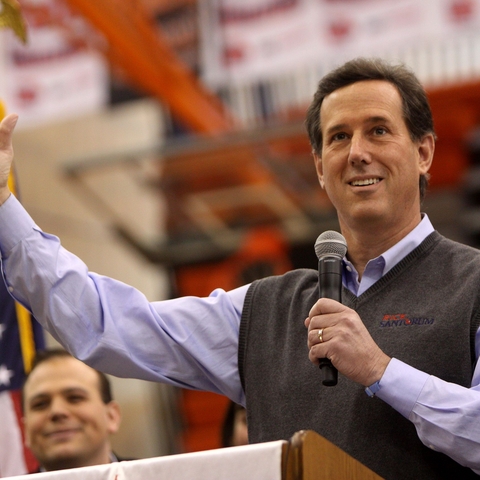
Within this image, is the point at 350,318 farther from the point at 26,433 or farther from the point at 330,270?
the point at 26,433

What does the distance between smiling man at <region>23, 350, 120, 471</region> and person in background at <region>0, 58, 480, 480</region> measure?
3.02 ft

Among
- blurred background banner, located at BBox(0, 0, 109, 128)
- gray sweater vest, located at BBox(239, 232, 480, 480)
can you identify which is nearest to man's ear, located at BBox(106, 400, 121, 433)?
gray sweater vest, located at BBox(239, 232, 480, 480)

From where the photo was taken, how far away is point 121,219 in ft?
27.7

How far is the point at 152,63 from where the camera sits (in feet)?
23.0

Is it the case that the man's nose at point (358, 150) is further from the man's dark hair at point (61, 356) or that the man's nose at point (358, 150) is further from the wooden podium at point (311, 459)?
the man's dark hair at point (61, 356)

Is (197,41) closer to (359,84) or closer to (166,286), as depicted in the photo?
(166,286)

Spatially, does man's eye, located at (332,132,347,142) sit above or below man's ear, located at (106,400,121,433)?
above

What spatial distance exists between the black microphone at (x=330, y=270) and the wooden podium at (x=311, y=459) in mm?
238

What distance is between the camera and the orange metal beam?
21.1 ft

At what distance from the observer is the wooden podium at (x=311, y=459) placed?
1.26 m

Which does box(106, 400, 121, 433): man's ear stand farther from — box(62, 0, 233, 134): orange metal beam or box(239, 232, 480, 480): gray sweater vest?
box(62, 0, 233, 134): orange metal beam

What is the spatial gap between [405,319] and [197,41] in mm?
5754

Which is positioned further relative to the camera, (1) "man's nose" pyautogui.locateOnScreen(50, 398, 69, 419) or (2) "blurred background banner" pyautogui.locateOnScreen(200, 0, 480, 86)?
(2) "blurred background banner" pyautogui.locateOnScreen(200, 0, 480, 86)

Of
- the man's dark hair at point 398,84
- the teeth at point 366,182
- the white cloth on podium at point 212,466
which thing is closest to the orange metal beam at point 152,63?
the man's dark hair at point 398,84
